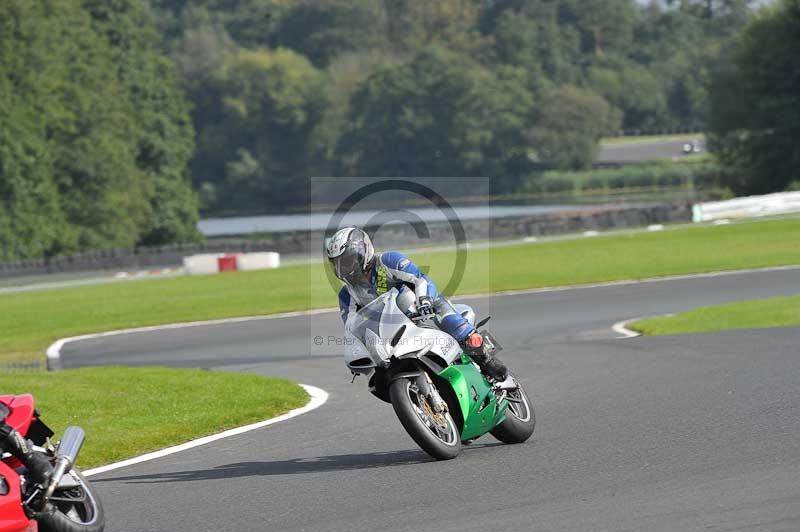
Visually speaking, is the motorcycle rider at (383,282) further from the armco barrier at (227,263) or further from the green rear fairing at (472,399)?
the armco barrier at (227,263)

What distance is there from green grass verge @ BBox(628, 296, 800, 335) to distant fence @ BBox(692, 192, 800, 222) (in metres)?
26.2

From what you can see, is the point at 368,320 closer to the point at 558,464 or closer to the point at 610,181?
the point at 558,464

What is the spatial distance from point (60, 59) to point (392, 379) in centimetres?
6092

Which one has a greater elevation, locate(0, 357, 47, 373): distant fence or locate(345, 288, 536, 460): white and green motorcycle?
locate(345, 288, 536, 460): white and green motorcycle

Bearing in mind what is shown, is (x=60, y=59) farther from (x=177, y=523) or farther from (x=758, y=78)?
(x=177, y=523)

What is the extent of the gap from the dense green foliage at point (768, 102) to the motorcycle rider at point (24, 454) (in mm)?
59370

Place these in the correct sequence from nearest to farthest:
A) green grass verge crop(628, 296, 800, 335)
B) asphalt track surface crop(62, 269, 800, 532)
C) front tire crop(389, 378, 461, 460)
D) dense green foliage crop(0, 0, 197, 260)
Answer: asphalt track surface crop(62, 269, 800, 532), front tire crop(389, 378, 461, 460), green grass verge crop(628, 296, 800, 335), dense green foliage crop(0, 0, 197, 260)

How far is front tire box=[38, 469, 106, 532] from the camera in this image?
6746 mm

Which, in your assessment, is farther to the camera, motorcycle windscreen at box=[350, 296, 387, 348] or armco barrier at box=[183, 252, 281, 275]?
armco barrier at box=[183, 252, 281, 275]

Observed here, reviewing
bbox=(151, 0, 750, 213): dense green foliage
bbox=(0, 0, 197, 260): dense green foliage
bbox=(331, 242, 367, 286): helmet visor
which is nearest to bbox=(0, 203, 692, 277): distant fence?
bbox=(0, 0, 197, 260): dense green foliage

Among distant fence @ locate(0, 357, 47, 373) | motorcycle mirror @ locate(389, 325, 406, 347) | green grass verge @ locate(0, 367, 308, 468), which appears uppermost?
motorcycle mirror @ locate(389, 325, 406, 347)

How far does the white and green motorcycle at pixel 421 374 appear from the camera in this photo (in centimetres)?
864

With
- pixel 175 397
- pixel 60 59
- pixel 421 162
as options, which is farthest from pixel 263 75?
pixel 175 397

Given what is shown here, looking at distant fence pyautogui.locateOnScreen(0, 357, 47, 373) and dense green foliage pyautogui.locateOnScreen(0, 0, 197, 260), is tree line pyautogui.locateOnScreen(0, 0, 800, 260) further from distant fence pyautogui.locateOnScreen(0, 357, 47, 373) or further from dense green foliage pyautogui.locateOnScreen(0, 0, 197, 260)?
distant fence pyautogui.locateOnScreen(0, 357, 47, 373)
